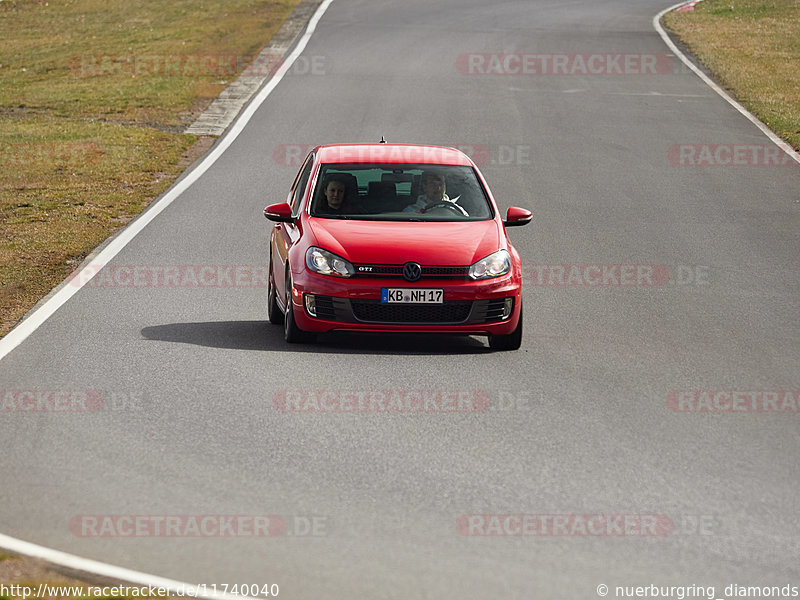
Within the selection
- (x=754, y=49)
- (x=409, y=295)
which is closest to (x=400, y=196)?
(x=409, y=295)

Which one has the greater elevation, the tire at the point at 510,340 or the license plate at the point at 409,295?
the license plate at the point at 409,295

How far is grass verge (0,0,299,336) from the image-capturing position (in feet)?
57.2

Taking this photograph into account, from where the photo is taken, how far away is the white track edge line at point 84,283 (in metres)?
6.11

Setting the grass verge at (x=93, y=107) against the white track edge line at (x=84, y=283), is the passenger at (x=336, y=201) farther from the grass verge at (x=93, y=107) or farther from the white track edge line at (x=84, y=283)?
the grass verge at (x=93, y=107)

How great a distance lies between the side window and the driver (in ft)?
3.83

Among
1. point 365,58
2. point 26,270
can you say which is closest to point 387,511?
point 26,270

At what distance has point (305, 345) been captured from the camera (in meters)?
11.6

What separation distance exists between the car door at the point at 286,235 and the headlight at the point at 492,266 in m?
1.70

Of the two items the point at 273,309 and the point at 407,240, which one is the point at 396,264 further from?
the point at 273,309

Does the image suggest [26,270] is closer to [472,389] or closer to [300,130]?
[472,389]

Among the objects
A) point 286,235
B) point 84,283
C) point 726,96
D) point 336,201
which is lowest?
point 726,96

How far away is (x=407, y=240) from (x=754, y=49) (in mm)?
28128

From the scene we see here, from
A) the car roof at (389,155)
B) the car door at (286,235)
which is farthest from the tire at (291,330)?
the car roof at (389,155)

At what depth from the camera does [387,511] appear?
7.08 meters
